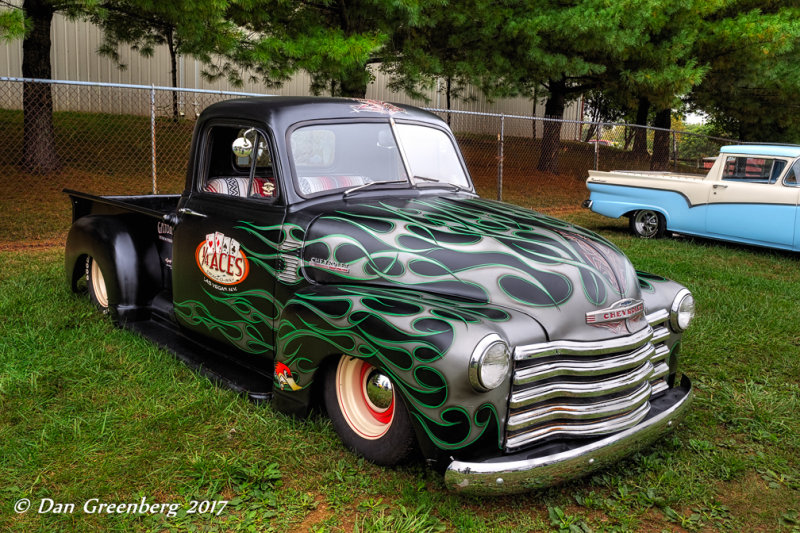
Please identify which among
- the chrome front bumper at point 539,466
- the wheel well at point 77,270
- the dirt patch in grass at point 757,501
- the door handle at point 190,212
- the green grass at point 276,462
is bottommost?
the dirt patch in grass at point 757,501

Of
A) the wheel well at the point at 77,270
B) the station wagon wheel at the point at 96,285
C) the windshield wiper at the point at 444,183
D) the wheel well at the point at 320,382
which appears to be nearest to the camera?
the wheel well at the point at 320,382

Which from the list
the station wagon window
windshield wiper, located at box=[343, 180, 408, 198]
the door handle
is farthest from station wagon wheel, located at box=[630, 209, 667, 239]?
the door handle

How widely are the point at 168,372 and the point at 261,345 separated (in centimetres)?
76

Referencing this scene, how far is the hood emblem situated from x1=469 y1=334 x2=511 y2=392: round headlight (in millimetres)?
533

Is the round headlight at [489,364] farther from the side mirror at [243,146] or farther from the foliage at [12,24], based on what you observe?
the foliage at [12,24]

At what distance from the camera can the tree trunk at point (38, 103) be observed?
1129 centimetres

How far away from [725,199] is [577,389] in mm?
7453

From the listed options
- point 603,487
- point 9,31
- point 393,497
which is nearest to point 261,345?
point 393,497

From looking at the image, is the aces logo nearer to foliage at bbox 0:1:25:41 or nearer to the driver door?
the driver door

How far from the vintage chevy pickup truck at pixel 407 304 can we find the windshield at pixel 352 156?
0.01m

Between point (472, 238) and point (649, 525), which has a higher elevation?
point (472, 238)

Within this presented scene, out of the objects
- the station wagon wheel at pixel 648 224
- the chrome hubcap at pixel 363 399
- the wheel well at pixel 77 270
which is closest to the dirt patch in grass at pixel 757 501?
the chrome hubcap at pixel 363 399

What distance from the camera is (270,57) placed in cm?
977

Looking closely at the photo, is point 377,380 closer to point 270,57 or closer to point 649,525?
point 649,525
